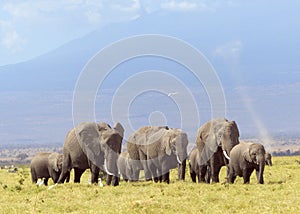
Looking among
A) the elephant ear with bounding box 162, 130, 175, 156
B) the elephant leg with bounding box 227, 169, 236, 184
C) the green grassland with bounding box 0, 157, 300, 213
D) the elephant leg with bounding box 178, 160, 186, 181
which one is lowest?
the green grassland with bounding box 0, 157, 300, 213

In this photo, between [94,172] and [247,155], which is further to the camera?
[247,155]

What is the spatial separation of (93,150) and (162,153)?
413cm

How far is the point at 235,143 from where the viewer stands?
2950 centimetres

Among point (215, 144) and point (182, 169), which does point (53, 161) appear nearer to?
point (182, 169)

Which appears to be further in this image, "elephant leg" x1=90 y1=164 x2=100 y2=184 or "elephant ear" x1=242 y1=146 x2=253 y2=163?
"elephant ear" x1=242 y1=146 x2=253 y2=163

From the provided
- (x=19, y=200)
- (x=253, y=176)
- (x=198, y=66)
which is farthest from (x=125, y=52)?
(x=19, y=200)

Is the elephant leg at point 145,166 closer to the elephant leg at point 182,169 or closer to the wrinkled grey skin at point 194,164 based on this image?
the elephant leg at point 182,169

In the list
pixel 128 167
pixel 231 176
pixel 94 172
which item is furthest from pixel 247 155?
pixel 128 167

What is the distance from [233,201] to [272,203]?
3.72ft

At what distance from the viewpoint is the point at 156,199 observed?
2083 centimetres

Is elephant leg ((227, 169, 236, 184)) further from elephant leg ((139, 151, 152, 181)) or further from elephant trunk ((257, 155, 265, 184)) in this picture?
elephant leg ((139, 151, 152, 181))

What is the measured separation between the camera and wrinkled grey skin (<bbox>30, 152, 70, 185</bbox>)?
1291 inches

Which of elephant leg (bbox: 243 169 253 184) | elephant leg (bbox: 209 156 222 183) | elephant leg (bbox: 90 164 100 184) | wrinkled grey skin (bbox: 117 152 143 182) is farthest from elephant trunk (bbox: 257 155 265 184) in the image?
wrinkled grey skin (bbox: 117 152 143 182)

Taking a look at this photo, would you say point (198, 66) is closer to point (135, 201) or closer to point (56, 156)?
point (56, 156)
